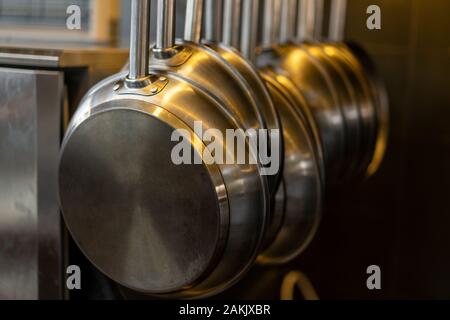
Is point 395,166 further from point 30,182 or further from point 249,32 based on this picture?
point 30,182

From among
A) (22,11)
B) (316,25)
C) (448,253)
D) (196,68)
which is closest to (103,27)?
(22,11)

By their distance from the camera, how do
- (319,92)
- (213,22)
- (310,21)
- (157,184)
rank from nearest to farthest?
(157,184), (213,22), (319,92), (310,21)

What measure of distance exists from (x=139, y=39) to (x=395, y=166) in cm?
66

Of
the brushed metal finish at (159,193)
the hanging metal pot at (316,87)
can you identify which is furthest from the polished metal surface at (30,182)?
the hanging metal pot at (316,87)

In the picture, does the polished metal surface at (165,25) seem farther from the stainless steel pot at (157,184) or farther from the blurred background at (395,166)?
the blurred background at (395,166)

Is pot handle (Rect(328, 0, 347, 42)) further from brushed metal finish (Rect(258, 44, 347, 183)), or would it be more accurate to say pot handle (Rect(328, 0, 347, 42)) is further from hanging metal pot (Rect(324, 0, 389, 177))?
brushed metal finish (Rect(258, 44, 347, 183))

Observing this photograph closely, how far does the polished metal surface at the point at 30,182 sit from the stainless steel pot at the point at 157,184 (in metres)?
0.12

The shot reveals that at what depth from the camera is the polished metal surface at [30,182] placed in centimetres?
59

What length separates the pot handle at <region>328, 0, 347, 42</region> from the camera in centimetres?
89

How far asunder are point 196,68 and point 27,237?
0.25 m

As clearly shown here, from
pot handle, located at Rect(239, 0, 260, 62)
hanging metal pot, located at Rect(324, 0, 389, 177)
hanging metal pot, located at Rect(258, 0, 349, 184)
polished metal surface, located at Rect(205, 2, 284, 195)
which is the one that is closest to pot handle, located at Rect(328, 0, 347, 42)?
hanging metal pot, located at Rect(324, 0, 389, 177)

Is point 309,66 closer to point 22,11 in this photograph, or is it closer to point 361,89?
point 361,89

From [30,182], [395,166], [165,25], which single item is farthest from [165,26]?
[395,166]

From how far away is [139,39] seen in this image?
0.45 m
